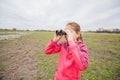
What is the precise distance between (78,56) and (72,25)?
0.58 m

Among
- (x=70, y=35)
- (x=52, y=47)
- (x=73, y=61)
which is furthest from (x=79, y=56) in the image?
(x=52, y=47)

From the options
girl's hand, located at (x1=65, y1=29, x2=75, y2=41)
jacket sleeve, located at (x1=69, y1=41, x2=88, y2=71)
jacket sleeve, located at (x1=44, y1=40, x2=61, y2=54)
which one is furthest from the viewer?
jacket sleeve, located at (x1=44, y1=40, x2=61, y2=54)

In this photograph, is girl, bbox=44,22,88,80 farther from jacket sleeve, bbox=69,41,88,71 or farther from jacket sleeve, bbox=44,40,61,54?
jacket sleeve, bbox=44,40,61,54

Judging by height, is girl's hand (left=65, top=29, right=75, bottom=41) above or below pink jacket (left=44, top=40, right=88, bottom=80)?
above

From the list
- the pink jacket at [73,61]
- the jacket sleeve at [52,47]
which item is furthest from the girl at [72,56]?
the jacket sleeve at [52,47]

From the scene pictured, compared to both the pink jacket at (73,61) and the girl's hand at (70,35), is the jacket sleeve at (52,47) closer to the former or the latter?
the pink jacket at (73,61)

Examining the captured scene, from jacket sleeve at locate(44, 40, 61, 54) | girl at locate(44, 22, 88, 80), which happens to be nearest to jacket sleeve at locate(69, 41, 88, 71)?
girl at locate(44, 22, 88, 80)

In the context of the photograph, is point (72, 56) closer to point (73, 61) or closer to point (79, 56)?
point (73, 61)

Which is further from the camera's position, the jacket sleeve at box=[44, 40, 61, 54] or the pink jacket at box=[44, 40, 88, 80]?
the jacket sleeve at box=[44, 40, 61, 54]

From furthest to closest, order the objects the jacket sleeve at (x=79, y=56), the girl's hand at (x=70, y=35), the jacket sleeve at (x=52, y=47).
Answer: the jacket sleeve at (x=52, y=47)
the girl's hand at (x=70, y=35)
the jacket sleeve at (x=79, y=56)

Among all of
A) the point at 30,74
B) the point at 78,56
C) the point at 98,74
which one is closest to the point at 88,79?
the point at 98,74

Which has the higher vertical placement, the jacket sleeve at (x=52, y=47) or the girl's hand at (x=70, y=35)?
the girl's hand at (x=70, y=35)

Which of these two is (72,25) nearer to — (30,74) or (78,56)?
(78,56)

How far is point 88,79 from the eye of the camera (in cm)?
520
